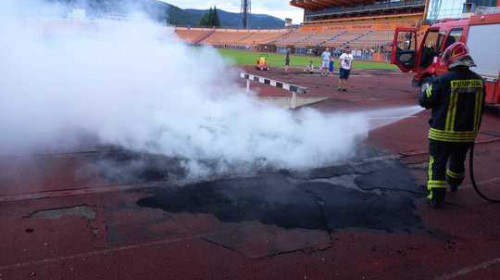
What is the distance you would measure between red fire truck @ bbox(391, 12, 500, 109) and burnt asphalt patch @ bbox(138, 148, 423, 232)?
7.41 meters

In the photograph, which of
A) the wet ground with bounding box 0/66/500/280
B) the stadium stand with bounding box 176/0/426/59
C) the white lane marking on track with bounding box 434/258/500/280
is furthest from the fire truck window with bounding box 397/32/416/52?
the stadium stand with bounding box 176/0/426/59

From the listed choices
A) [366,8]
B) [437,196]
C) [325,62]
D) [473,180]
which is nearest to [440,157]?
[437,196]

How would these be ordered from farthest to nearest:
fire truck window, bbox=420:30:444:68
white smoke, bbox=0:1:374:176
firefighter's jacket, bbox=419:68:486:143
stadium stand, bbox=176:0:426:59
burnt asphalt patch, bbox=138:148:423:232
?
stadium stand, bbox=176:0:426:59 → fire truck window, bbox=420:30:444:68 → white smoke, bbox=0:1:374:176 → firefighter's jacket, bbox=419:68:486:143 → burnt asphalt patch, bbox=138:148:423:232

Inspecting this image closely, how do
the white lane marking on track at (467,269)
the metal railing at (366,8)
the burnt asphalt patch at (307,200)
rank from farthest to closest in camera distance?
the metal railing at (366,8) < the burnt asphalt patch at (307,200) < the white lane marking on track at (467,269)

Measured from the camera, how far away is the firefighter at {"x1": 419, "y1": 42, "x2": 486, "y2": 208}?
491 centimetres

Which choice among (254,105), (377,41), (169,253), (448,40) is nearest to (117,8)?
(254,105)

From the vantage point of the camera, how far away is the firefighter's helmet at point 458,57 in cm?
491

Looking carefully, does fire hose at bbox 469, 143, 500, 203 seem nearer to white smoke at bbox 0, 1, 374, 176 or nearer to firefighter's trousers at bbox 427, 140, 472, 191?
firefighter's trousers at bbox 427, 140, 472, 191

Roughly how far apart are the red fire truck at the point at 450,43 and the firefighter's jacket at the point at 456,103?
7.11 meters

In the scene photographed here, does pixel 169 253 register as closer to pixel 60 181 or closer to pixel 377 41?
pixel 60 181

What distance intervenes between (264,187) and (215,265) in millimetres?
1942

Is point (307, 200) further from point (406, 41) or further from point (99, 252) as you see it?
point (406, 41)

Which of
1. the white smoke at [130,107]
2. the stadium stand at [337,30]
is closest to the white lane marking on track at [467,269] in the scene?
the white smoke at [130,107]

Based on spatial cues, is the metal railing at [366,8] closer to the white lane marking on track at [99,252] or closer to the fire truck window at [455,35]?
the fire truck window at [455,35]
